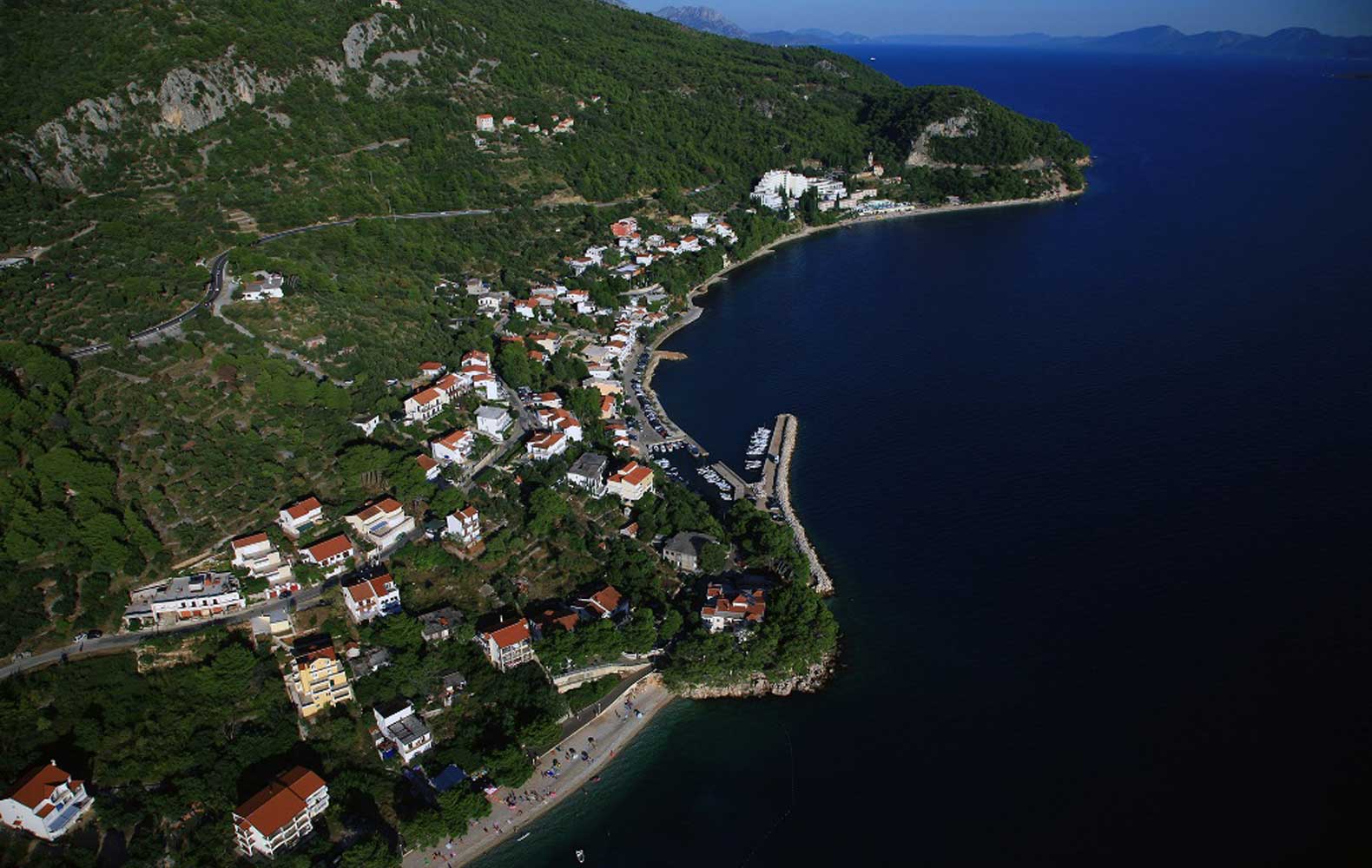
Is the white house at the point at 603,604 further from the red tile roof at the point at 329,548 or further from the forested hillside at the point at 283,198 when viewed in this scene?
the forested hillside at the point at 283,198

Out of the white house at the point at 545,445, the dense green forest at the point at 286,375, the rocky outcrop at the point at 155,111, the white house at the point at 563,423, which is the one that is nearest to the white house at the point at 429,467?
the dense green forest at the point at 286,375

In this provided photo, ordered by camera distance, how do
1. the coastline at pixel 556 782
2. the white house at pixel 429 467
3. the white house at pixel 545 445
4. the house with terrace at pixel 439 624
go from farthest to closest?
the white house at pixel 545 445, the white house at pixel 429 467, the house with terrace at pixel 439 624, the coastline at pixel 556 782

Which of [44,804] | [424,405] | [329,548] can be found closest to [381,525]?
[329,548]

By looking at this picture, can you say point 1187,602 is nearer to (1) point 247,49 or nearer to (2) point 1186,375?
(2) point 1186,375

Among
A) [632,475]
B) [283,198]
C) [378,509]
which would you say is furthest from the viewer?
[283,198]

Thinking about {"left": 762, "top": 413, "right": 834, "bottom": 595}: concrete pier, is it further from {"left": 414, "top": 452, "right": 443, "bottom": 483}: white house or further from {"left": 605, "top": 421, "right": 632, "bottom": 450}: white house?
{"left": 414, "top": 452, "right": 443, "bottom": 483}: white house

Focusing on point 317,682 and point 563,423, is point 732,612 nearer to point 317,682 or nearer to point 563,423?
point 317,682
